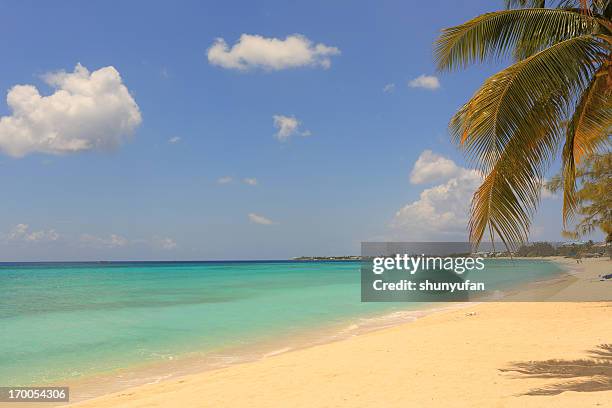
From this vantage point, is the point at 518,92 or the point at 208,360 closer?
the point at 518,92

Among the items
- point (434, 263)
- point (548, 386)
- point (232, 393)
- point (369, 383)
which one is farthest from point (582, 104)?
point (434, 263)

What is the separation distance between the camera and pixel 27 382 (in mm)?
9891

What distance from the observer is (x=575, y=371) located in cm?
679

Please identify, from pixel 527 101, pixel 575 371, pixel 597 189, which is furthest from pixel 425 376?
pixel 597 189

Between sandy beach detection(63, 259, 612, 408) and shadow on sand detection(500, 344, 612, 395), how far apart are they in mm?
12

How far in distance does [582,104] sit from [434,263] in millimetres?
102435

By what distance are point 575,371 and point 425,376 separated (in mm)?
2182

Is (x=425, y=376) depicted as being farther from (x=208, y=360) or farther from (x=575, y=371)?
(x=208, y=360)

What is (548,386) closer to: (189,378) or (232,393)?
(232,393)

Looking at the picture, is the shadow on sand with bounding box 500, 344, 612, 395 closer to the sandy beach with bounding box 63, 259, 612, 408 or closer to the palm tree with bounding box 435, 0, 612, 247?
the sandy beach with bounding box 63, 259, 612, 408

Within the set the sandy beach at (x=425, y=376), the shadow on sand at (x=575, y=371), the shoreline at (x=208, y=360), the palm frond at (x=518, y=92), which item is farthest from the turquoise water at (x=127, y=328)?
the palm frond at (x=518, y=92)

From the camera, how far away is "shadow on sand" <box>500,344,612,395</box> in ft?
19.0

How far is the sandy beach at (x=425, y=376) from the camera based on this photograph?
5.96 meters

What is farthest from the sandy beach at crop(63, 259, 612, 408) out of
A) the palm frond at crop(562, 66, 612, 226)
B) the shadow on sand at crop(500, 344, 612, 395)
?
the palm frond at crop(562, 66, 612, 226)
